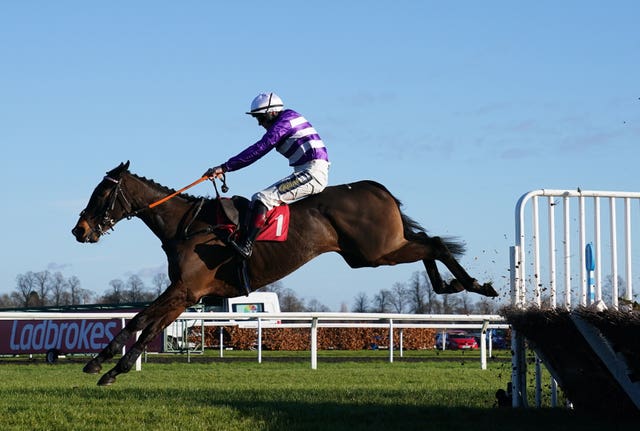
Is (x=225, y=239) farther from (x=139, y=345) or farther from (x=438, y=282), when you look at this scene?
(x=438, y=282)

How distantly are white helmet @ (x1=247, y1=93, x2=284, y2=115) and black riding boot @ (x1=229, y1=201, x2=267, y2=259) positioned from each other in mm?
822

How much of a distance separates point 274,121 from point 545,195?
2424mm

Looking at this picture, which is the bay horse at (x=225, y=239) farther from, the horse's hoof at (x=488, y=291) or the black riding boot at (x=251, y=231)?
the black riding boot at (x=251, y=231)

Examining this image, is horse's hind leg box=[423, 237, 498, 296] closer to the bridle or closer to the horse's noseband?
the bridle

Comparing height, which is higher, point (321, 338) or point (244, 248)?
point (244, 248)

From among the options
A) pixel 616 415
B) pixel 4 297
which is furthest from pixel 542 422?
pixel 4 297

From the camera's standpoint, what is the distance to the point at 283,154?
8602 mm

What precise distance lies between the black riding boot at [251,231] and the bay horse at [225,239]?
0.43 feet

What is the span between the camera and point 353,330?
36906 mm

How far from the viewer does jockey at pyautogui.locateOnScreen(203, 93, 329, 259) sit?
27.3ft

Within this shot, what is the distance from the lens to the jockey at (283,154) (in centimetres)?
834

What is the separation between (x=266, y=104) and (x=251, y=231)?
3.68 ft

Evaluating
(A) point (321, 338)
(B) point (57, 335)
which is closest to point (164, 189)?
(B) point (57, 335)

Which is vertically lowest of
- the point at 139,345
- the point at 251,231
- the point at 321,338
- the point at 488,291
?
the point at 321,338
